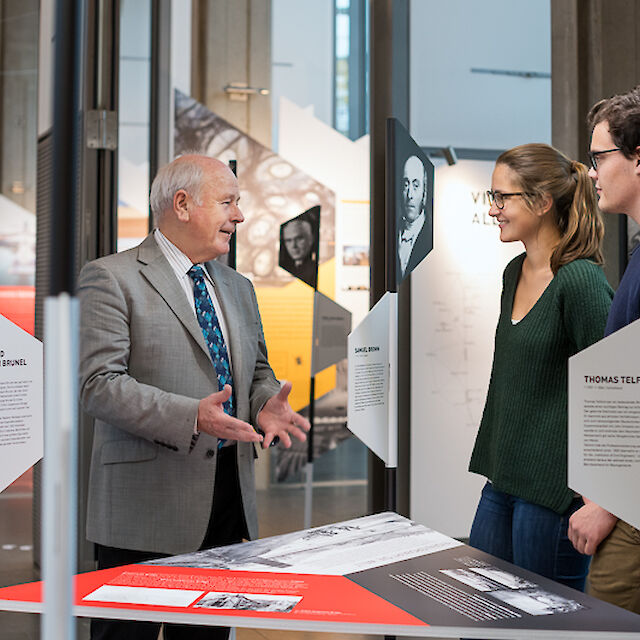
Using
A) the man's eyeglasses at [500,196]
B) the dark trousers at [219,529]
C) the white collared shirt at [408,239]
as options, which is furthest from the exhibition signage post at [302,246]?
the man's eyeglasses at [500,196]

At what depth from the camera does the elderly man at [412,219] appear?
7.41ft

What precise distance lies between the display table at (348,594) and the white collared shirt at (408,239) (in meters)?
0.85

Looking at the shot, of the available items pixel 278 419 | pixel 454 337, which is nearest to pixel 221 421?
pixel 278 419

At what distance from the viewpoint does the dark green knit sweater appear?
191 cm

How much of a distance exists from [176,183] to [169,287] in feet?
1.04

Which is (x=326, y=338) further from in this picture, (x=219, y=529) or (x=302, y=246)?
(x=219, y=529)

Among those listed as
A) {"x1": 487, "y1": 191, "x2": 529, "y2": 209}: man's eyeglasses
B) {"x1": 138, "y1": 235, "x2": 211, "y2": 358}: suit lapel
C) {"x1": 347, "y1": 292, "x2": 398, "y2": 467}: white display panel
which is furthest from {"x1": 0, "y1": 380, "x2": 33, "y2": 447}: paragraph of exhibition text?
{"x1": 487, "y1": 191, "x2": 529, "y2": 209}: man's eyeglasses

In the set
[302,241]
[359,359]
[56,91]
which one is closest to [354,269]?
[302,241]

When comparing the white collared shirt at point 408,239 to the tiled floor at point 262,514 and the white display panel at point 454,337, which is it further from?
the tiled floor at point 262,514

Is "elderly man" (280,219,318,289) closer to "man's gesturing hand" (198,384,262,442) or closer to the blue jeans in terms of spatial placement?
"man's gesturing hand" (198,384,262,442)

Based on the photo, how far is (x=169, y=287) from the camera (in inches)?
85.7

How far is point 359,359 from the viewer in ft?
6.78

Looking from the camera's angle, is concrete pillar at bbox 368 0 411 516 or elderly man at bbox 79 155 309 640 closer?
elderly man at bbox 79 155 309 640

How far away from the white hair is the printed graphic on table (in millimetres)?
1240
